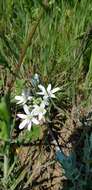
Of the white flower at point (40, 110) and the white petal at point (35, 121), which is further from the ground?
the white flower at point (40, 110)

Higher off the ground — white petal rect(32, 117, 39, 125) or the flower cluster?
the flower cluster

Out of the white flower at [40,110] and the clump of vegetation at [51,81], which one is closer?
the white flower at [40,110]

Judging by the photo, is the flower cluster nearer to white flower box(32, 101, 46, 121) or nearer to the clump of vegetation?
white flower box(32, 101, 46, 121)

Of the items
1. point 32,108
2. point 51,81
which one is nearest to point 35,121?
point 32,108

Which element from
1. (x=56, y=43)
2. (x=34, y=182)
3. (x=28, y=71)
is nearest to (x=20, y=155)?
(x=34, y=182)

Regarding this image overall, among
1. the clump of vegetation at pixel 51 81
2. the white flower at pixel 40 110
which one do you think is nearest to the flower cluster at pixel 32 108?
the white flower at pixel 40 110

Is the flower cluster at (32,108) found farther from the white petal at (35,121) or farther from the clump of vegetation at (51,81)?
the clump of vegetation at (51,81)

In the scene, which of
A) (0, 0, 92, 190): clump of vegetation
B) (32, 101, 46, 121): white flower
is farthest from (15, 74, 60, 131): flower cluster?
(0, 0, 92, 190): clump of vegetation

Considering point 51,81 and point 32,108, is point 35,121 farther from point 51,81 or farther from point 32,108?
point 51,81
